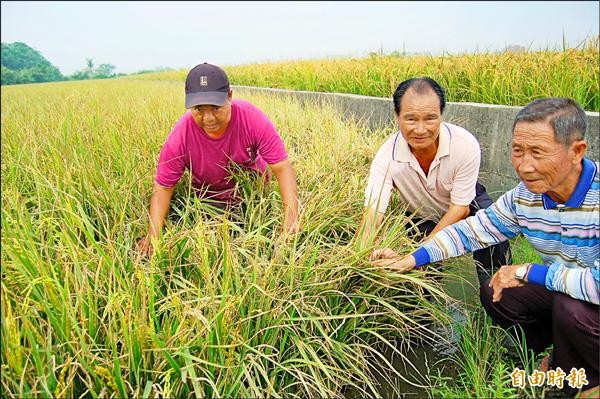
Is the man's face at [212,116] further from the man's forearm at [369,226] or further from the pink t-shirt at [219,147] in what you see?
the man's forearm at [369,226]

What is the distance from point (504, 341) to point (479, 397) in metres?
0.58

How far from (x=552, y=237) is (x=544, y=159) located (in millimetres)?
345

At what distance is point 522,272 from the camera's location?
188cm

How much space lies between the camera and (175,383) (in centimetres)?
154

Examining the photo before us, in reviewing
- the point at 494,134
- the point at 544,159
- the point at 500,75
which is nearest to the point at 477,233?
the point at 544,159

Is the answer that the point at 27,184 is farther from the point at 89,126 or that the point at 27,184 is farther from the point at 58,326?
the point at 58,326

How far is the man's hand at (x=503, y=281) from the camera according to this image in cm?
192

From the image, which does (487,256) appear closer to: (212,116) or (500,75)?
(212,116)

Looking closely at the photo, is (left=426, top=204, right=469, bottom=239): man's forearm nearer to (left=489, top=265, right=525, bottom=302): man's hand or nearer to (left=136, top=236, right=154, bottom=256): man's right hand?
(left=489, top=265, right=525, bottom=302): man's hand

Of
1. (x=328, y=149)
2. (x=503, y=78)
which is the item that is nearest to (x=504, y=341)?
(x=328, y=149)

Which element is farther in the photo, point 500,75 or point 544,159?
point 500,75

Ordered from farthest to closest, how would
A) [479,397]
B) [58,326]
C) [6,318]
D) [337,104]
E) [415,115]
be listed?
[337,104], [415,115], [479,397], [58,326], [6,318]

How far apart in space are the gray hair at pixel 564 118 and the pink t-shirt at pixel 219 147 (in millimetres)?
1303

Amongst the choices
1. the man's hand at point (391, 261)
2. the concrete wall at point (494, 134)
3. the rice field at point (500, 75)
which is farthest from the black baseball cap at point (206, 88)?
the rice field at point (500, 75)
